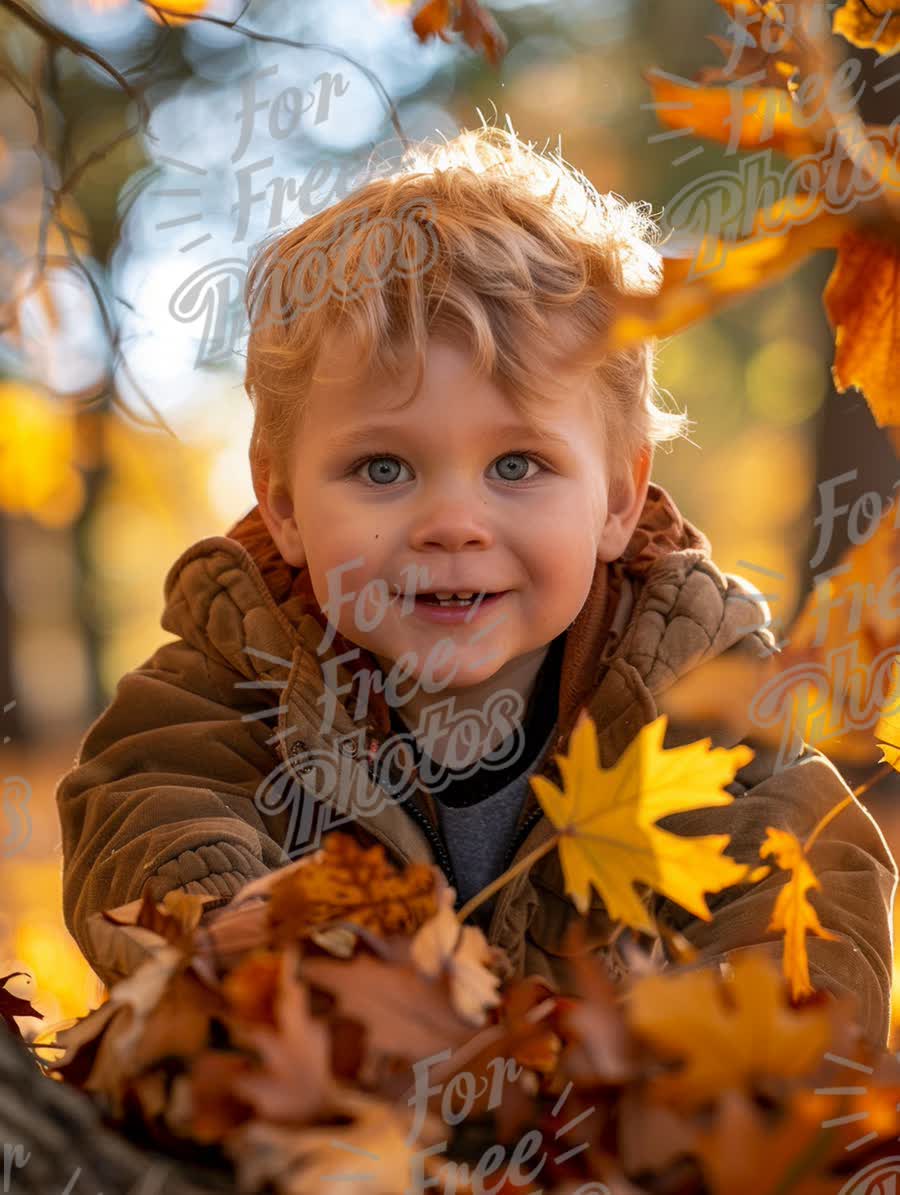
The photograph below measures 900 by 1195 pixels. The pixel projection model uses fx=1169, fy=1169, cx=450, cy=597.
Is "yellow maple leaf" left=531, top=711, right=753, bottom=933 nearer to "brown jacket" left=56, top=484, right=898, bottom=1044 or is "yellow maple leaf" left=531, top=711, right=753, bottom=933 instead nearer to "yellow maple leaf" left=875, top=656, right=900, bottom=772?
"yellow maple leaf" left=875, top=656, right=900, bottom=772

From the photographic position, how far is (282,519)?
1.43 m

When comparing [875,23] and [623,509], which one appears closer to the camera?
[875,23]

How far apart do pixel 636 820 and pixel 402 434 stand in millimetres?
590

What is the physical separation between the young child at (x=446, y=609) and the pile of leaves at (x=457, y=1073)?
0.51m

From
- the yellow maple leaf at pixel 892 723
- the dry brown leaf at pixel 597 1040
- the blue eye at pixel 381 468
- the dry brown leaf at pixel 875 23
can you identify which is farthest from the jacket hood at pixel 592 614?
the dry brown leaf at pixel 597 1040

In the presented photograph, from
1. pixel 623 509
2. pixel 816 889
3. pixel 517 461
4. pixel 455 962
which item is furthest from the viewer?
pixel 623 509

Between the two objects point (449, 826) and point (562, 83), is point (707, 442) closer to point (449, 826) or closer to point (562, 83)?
point (562, 83)

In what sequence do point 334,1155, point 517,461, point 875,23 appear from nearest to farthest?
point 334,1155 < point 875,23 < point 517,461

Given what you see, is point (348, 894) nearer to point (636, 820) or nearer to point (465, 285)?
point (636, 820)

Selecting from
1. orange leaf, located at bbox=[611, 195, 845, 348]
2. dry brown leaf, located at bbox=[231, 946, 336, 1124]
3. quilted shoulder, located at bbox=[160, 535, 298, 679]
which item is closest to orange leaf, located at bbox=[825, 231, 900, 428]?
orange leaf, located at bbox=[611, 195, 845, 348]

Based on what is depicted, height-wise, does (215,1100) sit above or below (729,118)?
below

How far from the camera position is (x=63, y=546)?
290 inches

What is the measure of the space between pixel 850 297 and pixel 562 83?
236 inches

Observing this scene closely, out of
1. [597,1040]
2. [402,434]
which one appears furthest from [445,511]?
[597,1040]
